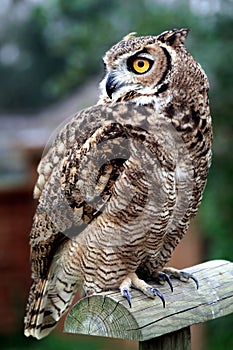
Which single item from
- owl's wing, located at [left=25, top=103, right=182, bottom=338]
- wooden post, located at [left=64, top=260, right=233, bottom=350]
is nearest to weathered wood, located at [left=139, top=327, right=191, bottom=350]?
wooden post, located at [left=64, top=260, right=233, bottom=350]

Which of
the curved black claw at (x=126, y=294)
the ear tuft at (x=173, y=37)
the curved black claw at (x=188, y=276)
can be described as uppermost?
the ear tuft at (x=173, y=37)

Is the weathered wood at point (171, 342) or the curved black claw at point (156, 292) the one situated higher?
the curved black claw at point (156, 292)

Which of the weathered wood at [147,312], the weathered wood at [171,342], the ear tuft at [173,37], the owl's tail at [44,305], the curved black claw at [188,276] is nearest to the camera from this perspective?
the weathered wood at [147,312]

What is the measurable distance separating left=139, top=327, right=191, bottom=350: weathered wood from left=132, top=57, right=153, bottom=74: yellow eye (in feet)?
2.86

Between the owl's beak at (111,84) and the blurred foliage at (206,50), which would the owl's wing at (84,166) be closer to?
the owl's beak at (111,84)

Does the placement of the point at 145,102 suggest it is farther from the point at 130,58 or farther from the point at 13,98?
the point at 13,98

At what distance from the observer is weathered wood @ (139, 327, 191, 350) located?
7.14ft

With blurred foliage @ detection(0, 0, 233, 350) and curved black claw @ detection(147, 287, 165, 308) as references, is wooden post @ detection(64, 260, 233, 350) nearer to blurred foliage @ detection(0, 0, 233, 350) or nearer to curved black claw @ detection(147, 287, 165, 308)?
curved black claw @ detection(147, 287, 165, 308)

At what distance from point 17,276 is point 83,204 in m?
5.73

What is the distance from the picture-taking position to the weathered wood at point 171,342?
2176mm

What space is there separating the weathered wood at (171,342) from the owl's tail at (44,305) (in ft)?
2.01

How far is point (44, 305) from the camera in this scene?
2.74m

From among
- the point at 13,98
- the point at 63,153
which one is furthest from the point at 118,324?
the point at 13,98

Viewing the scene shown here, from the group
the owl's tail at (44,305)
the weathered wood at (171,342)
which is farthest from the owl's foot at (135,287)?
the owl's tail at (44,305)
